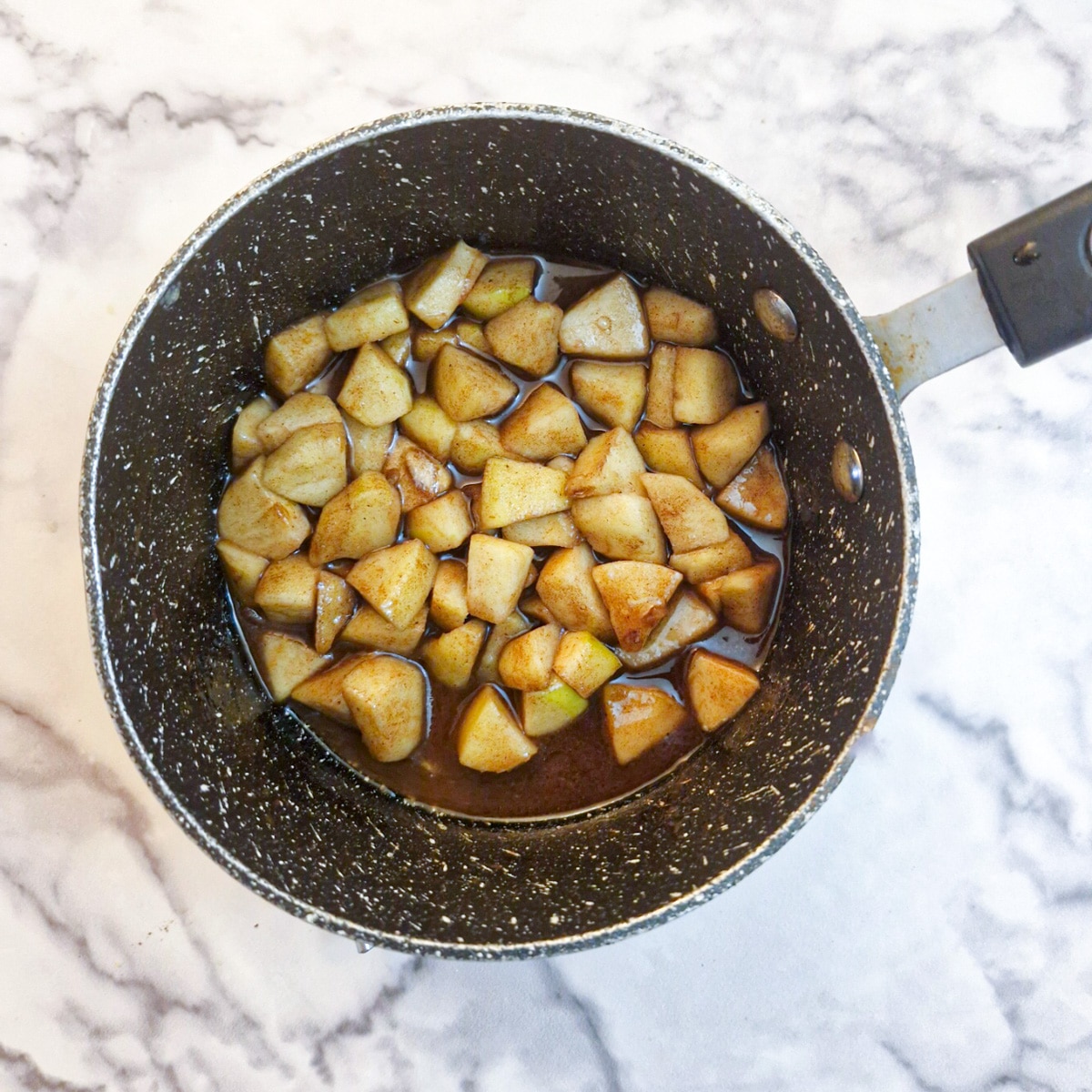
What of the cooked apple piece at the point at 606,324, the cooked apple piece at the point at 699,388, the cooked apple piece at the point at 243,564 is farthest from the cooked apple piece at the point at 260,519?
the cooked apple piece at the point at 699,388

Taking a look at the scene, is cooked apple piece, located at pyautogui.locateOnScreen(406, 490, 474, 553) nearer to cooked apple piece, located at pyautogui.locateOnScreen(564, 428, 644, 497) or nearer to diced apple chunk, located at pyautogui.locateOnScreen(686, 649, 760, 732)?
cooked apple piece, located at pyautogui.locateOnScreen(564, 428, 644, 497)

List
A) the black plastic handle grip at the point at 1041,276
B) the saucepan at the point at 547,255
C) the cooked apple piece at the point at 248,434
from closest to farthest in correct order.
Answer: the black plastic handle grip at the point at 1041,276
the saucepan at the point at 547,255
the cooked apple piece at the point at 248,434

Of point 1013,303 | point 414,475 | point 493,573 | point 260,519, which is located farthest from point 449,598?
point 1013,303

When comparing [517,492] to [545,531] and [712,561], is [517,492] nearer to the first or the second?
[545,531]

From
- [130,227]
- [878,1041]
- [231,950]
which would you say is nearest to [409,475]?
[130,227]

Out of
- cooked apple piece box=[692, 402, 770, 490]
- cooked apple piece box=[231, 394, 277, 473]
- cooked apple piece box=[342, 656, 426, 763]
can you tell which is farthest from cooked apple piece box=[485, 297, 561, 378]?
cooked apple piece box=[342, 656, 426, 763]

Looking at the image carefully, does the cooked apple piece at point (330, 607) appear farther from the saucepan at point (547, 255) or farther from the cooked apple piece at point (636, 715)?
the cooked apple piece at point (636, 715)
